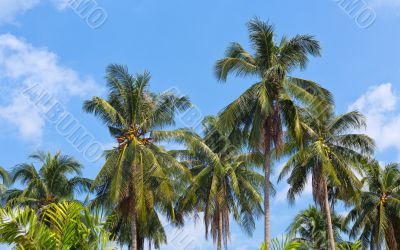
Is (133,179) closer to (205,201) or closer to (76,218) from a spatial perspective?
(205,201)

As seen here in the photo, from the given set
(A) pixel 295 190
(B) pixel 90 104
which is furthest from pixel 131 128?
(A) pixel 295 190

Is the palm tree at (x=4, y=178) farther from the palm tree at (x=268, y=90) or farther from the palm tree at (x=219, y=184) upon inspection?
the palm tree at (x=268, y=90)

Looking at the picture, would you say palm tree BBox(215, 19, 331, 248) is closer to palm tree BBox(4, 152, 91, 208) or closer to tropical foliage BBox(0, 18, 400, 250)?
tropical foliage BBox(0, 18, 400, 250)

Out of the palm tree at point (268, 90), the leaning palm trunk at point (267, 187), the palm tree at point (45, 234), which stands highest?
the palm tree at point (268, 90)

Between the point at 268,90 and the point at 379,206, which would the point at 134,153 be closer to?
the point at 268,90

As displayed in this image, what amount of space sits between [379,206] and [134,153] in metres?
18.0

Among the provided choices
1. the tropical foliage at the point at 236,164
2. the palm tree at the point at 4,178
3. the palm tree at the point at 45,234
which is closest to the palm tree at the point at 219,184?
the tropical foliage at the point at 236,164

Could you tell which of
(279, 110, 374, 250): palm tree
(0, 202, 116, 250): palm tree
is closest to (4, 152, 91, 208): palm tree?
(279, 110, 374, 250): palm tree

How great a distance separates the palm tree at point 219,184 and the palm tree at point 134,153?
403 centimetres

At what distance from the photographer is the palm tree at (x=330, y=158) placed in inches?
1323

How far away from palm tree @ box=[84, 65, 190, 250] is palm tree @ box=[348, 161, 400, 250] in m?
14.6

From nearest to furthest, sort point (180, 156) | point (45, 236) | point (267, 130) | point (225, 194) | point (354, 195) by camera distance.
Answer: point (45, 236) → point (267, 130) → point (354, 195) → point (225, 194) → point (180, 156)

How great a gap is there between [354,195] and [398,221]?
704 centimetres

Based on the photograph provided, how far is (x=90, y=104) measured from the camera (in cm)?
3181
